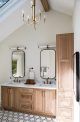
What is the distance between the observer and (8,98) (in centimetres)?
471

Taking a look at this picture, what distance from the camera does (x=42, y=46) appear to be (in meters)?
4.90

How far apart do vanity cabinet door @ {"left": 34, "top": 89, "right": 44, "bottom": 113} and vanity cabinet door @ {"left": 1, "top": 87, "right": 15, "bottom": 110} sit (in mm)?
732

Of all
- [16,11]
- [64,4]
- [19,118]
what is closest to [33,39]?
[16,11]

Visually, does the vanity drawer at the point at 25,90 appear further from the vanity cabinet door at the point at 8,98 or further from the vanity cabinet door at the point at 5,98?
the vanity cabinet door at the point at 5,98

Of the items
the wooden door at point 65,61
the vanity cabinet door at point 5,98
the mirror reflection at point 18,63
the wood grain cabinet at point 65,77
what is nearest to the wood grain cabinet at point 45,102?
the wood grain cabinet at point 65,77

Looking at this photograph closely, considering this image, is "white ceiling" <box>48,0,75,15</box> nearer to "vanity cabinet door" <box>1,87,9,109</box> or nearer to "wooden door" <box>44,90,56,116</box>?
"wooden door" <box>44,90,56,116</box>

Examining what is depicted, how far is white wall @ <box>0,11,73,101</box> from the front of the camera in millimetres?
4797

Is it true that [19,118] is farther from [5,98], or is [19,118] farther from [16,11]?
[16,11]

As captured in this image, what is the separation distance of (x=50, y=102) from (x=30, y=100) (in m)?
0.62

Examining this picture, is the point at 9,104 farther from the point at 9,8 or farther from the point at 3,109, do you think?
the point at 9,8

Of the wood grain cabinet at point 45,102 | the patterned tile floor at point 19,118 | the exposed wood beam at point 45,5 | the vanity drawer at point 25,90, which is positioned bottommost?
the patterned tile floor at point 19,118

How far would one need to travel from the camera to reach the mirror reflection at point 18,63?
202 inches

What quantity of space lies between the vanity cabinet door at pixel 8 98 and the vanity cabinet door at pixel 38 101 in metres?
0.73

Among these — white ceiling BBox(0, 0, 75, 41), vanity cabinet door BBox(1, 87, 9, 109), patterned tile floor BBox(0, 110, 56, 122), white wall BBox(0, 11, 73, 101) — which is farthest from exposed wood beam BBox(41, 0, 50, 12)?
patterned tile floor BBox(0, 110, 56, 122)
